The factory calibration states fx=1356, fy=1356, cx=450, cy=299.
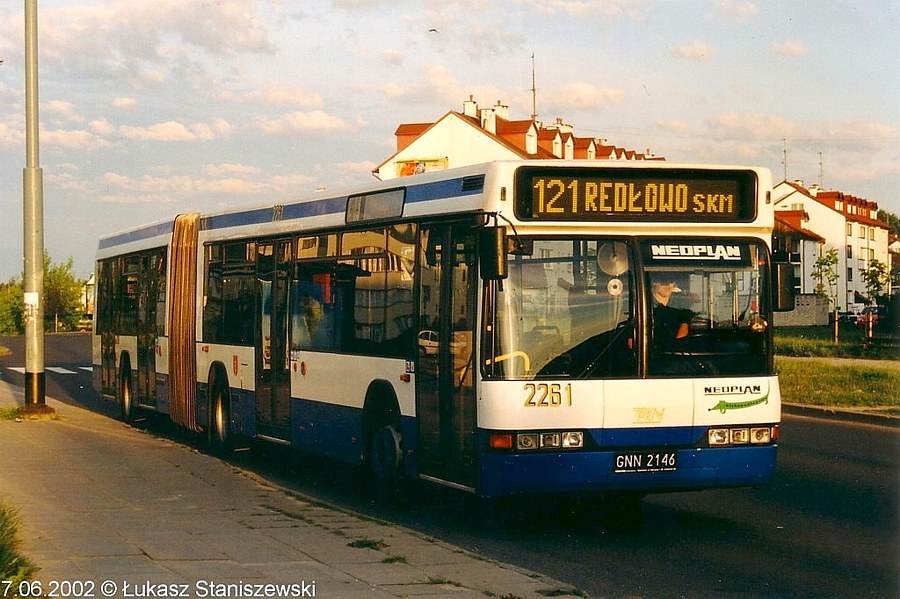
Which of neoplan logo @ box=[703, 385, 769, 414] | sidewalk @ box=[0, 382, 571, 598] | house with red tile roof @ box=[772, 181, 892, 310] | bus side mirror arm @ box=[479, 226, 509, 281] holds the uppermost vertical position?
house with red tile roof @ box=[772, 181, 892, 310]

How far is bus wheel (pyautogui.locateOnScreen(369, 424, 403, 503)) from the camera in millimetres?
12094

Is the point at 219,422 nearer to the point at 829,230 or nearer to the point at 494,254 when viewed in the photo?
the point at 494,254

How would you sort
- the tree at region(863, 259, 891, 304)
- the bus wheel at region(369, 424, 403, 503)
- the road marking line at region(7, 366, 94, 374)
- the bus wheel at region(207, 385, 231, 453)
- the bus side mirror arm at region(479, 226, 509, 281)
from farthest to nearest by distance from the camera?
the tree at region(863, 259, 891, 304) < the road marking line at region(7, 366, 94, 374) < the bus wheel at region(207, 385, 231, 453) < the bus wheel at region(369, 424, 403, 503) < the bus side mirror arm at region(479, 226, 509, 281)

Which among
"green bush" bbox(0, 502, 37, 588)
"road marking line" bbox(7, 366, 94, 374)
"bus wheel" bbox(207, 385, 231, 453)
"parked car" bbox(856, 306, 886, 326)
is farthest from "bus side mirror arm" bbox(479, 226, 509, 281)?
"road marking line" bbox(7, 366, 94, 374)

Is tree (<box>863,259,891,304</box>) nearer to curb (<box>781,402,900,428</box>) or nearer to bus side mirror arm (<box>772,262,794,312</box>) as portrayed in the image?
curb (<box>781,402,900,428</box>)

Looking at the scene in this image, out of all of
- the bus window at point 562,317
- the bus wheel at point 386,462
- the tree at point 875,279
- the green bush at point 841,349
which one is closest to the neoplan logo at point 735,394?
the bus window at point 562,317

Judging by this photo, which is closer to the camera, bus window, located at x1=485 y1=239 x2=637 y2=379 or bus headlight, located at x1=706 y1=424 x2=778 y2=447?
bus window, located at x1=485 y1=239 x2=637 y2=379

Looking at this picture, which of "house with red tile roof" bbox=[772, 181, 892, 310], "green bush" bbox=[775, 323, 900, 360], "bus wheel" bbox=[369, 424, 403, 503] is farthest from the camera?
"house with red tile roof" bbox=[772, 181, 892, 310]

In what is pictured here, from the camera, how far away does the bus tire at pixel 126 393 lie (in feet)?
72.7

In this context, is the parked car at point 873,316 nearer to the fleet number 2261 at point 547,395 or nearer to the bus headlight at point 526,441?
the fleet number 2261 at point 547,395

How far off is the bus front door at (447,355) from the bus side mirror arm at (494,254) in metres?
0.45

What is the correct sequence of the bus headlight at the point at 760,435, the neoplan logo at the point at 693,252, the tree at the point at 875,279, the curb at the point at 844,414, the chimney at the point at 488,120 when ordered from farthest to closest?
the chimney at the point at 488,120
the tree at the point at 875,279
the curb at the point at 844,414
the bus headlight at the point at 760,435
the neoplan logo at the point at 693,252

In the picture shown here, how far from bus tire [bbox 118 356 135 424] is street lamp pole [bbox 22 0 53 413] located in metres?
1.36

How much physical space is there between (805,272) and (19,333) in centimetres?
6164
